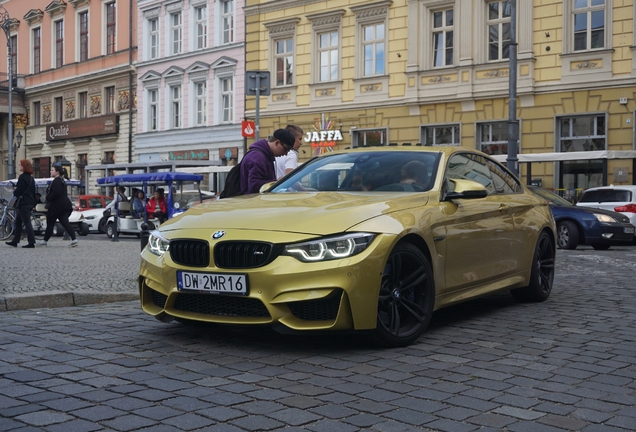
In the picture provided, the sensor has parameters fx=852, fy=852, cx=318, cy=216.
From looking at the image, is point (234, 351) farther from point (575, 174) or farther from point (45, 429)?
point (575, 174)

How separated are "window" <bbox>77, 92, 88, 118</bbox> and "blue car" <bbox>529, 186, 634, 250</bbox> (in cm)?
3332

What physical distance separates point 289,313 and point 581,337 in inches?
90.7

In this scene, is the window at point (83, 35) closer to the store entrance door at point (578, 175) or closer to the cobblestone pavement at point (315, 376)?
the store entrance door at point (578, 175)

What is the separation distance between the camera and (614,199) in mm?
19453

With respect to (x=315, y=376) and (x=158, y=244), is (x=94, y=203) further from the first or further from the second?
(x=315, y=376)

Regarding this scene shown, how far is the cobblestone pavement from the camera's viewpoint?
393 cm

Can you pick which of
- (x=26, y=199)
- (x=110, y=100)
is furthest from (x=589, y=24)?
(x=110, y=100)

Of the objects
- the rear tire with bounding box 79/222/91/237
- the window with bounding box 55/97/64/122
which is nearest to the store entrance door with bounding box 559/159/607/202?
the rear tire with bounding box 79/222/91/237

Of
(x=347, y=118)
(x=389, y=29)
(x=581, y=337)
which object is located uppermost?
(x=389, y=29)

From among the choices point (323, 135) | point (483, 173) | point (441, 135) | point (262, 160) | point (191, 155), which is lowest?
point (483, 173)

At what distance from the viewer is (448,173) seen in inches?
267

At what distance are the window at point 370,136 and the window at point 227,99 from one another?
7281mm

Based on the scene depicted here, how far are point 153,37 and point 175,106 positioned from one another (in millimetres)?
3843

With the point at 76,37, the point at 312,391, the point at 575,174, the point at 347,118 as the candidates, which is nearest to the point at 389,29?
the point at 347,118
